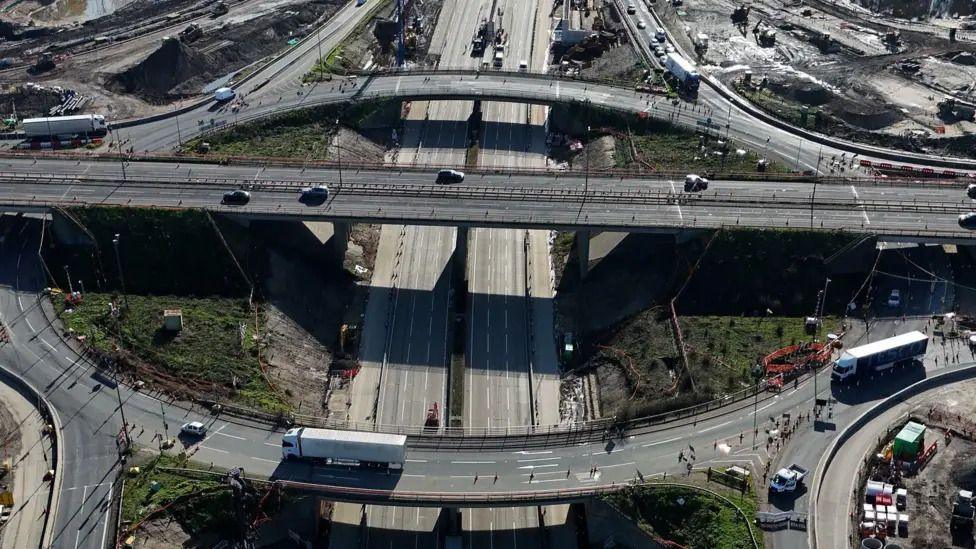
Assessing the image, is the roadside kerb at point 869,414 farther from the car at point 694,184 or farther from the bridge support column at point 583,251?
the bridge support column at point 583,251

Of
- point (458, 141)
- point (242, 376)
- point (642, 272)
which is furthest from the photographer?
point (458, 141)

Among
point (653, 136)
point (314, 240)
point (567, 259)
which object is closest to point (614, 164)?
point (653, 136)

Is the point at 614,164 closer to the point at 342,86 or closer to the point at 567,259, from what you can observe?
the point at 567,259

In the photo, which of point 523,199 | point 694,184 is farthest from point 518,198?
point 694,184

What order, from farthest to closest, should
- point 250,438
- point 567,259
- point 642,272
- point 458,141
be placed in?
1. point 458,141
2. point 567,259
3. point 642,272
4. point 250,438

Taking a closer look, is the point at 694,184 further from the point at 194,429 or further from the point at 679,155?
the point at 194,429

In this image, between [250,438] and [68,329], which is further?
[68,329]

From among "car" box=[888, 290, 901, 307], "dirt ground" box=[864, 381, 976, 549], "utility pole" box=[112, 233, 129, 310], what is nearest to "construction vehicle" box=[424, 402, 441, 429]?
"utility pole" box=[112, 233, 129, 310]
